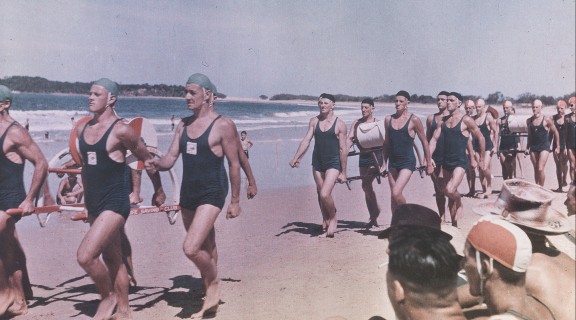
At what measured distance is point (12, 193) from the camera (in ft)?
17.8

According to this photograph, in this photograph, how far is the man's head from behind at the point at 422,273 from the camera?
214cm

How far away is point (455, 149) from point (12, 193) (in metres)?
6.01

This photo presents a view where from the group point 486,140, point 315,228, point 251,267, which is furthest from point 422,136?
point 486,140

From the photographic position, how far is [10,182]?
17.8 ft

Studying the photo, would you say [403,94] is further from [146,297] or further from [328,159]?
[146,297]

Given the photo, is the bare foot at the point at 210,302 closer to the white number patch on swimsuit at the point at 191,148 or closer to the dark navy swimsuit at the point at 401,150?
the white number patch on swimsuit at the point at 191,148

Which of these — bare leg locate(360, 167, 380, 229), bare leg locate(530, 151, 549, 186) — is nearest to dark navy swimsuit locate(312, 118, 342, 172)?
bare leg locate(360, 167, 380, 229)

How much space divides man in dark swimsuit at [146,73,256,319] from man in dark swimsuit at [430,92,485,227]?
4263mm

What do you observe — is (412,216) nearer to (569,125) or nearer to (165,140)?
(569,125)

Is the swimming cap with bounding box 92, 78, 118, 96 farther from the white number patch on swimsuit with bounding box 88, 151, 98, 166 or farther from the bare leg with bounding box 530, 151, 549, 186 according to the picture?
the bare leg with bounding box 530, 151, 549, 186

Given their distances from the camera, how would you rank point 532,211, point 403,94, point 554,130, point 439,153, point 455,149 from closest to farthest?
point 532,211, point 403,94, point 455,149, point 439,153, point 554,130

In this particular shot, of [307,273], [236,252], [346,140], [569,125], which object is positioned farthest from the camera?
[569,125]

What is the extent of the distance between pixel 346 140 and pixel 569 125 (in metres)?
6.56

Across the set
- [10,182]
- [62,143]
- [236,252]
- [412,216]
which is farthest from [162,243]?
[62,143]
